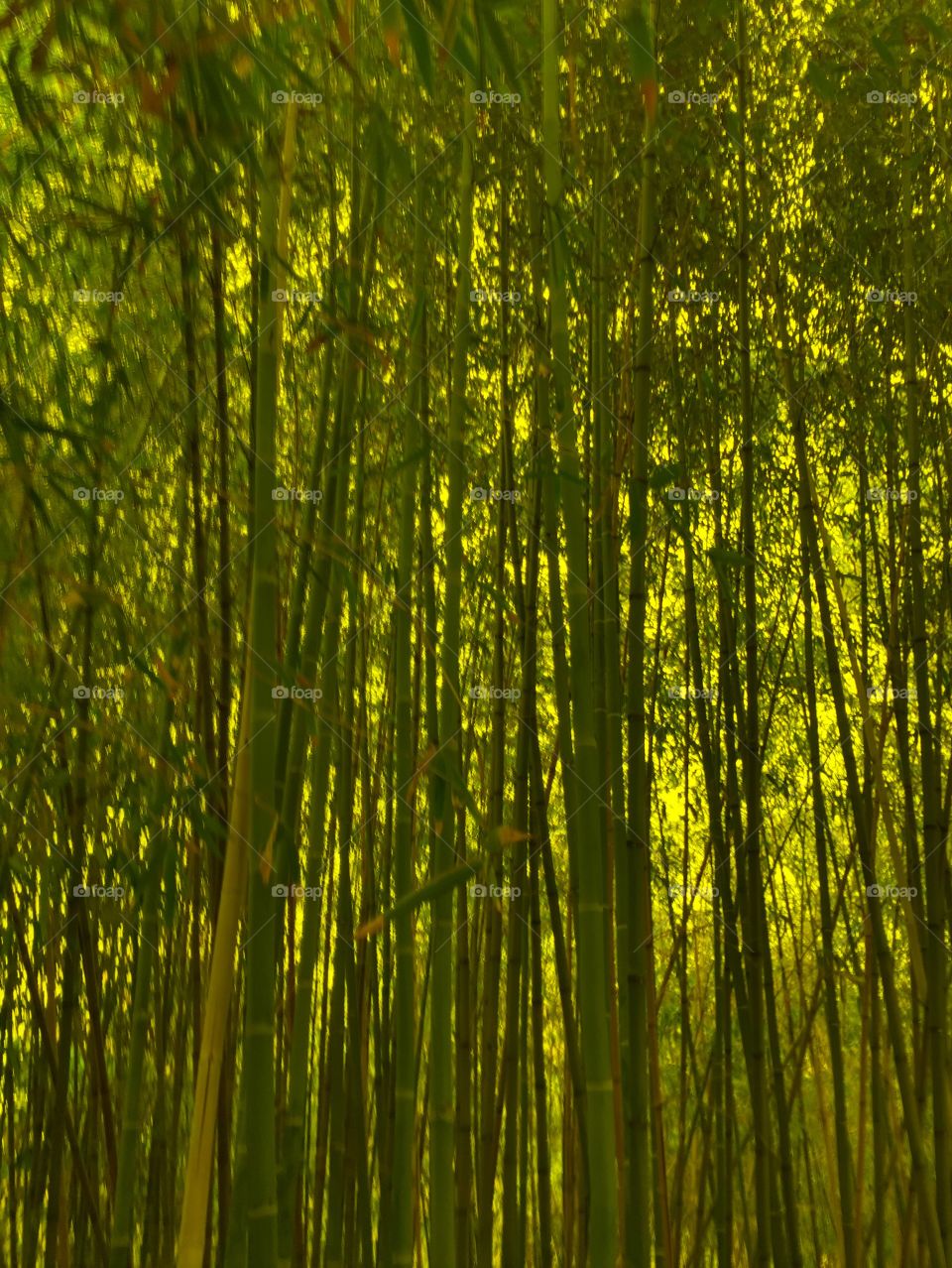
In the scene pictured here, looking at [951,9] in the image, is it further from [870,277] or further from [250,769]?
[250,769]

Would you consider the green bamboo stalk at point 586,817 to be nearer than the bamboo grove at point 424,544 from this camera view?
Yes

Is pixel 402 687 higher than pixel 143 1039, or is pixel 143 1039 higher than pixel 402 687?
pixel 402 687

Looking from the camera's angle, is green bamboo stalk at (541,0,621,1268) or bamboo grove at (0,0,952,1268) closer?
green bamboo stalk at (541,0,621,1268)

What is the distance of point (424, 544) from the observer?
244cm

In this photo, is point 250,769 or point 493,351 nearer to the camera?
point 250,769

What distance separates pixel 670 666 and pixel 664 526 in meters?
0.94

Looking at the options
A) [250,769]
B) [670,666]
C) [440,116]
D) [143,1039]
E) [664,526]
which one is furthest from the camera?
[670,666]

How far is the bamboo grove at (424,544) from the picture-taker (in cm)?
167

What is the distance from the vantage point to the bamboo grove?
65.6 inches

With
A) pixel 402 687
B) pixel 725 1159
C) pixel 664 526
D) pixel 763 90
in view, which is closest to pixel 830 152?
pixel 763 90

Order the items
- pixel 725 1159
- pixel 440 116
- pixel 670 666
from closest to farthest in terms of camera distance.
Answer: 1. pixel 440 116
2. pixel 725 1159
3. pixel 670 666

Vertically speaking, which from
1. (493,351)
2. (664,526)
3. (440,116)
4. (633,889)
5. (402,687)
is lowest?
(633,889)

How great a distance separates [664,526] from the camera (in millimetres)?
3234

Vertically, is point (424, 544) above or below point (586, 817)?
above
